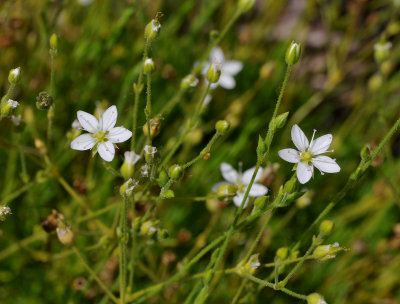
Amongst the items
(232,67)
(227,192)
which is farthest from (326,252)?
(232,67)

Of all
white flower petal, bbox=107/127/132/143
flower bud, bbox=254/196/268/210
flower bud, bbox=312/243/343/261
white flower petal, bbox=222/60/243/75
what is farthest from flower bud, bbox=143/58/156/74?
white flower petal, bbox=222/60/243/75

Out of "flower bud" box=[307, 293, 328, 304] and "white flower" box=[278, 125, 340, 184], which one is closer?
"flower bud" box=[307, 293, 328, 304]

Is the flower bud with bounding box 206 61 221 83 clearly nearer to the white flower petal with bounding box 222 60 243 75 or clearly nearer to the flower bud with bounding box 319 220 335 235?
the flower bud with bounding box 319 220 335 235

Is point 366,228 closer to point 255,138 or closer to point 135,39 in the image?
point 255,138

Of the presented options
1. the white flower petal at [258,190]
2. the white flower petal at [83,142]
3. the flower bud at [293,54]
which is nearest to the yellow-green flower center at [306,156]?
the white flower petal at [258,190]

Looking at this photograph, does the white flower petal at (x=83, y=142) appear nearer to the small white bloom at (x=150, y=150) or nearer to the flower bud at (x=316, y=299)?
the small white bloom at (x=150, y=150)

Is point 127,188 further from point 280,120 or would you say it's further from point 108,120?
point 280,120

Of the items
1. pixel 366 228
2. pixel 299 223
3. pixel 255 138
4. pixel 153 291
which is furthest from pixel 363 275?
pixel 153 291
